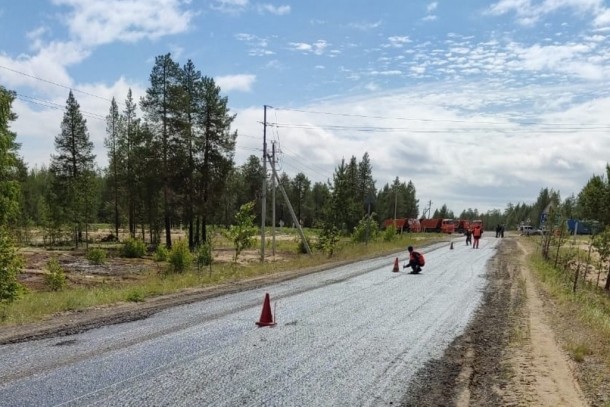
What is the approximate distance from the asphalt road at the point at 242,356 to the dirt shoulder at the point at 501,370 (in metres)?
0.30

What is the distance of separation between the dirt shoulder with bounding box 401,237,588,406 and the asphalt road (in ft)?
0.97

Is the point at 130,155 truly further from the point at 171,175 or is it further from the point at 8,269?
the point at 8,269

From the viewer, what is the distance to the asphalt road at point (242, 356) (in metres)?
5.74

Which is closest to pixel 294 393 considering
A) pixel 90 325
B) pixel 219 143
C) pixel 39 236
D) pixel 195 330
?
pixel 195 330

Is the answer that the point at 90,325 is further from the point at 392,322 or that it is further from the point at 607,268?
the point at 607,268

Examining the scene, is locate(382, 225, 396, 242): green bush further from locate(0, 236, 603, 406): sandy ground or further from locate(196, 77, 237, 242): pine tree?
locate(0, 236, 603, 406): sandy ground

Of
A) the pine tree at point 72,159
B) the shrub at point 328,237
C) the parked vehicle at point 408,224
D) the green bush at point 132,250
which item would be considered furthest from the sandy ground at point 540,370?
the parked vehicle at point 408,224

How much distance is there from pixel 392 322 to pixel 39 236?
76.2m

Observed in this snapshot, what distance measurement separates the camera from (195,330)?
9.04m

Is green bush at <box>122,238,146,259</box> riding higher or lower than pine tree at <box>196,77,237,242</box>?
lower

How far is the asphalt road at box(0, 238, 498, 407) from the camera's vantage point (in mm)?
5742

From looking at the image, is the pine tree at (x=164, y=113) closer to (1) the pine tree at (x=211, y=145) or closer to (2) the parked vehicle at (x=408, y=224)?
(1) the pine tree at (x=211, y=145)

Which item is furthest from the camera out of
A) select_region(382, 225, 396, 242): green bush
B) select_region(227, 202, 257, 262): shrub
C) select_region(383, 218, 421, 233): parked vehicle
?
select_region(383, 218, 421, 233): parked vehicle

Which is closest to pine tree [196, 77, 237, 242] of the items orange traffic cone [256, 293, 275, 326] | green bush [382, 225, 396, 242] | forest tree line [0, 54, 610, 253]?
forest tree line [0, 54, 610, 253]
